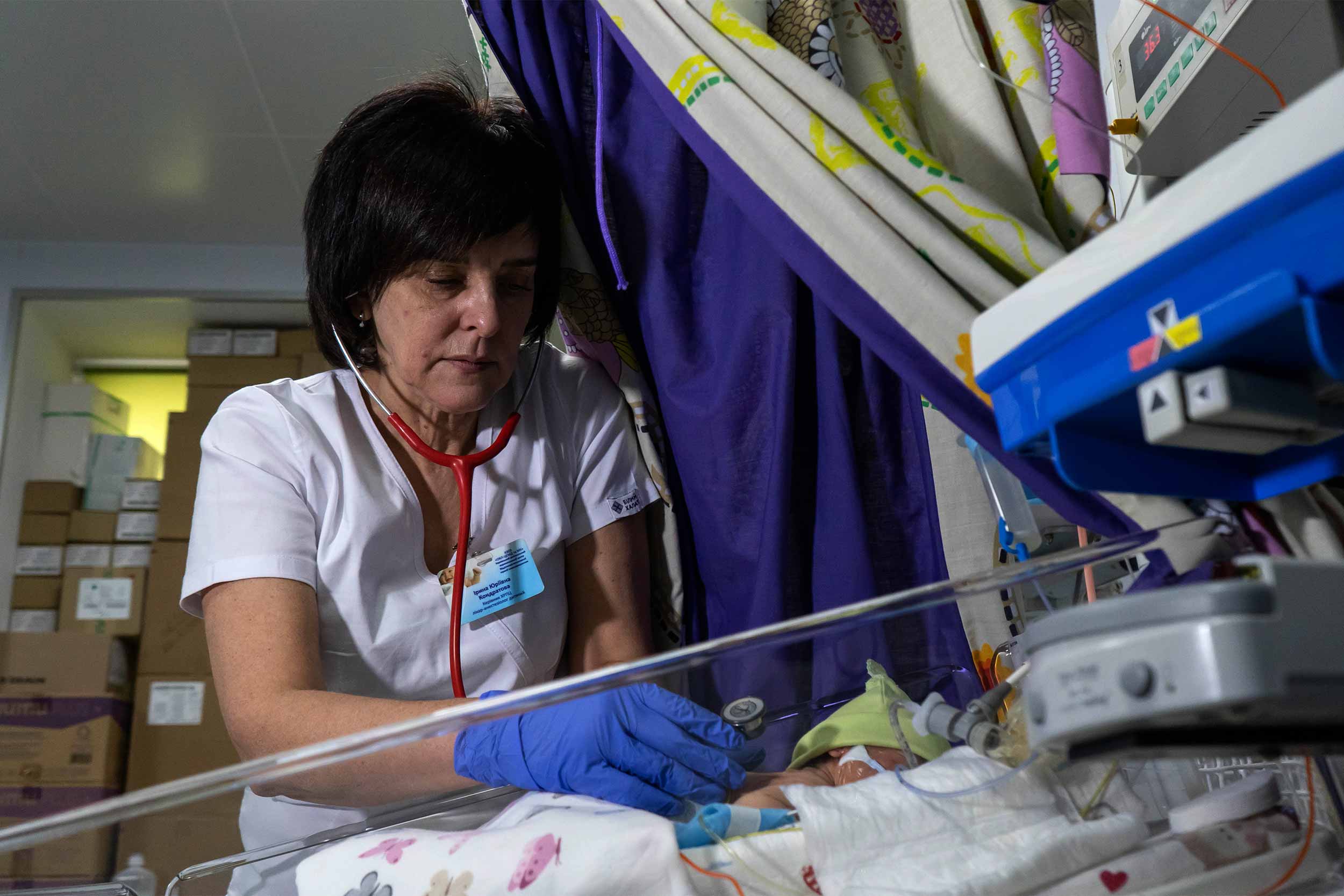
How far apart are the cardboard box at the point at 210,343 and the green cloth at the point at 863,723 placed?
3.46 meters

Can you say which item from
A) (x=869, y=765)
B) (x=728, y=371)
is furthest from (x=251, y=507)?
(x=869, y=765)

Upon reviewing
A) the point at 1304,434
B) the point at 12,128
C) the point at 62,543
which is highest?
the point at 12,128

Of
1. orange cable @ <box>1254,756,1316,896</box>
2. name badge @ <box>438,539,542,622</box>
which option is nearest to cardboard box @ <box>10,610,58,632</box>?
name badge @ <box>438,539,542,622</box>

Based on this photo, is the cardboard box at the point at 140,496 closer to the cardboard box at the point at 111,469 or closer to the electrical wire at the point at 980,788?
the cardboard box at the point at 111,469

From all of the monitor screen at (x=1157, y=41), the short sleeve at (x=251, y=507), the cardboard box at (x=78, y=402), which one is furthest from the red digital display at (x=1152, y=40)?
the cardboard box at (x=78, y=402)

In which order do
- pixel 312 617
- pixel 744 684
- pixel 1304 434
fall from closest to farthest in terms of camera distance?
pixel 1304 434 → pixel 744 684 → pixel 312 617

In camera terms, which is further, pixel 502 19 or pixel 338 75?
pixel 338 75

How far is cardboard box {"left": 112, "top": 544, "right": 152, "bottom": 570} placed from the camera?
139 inches

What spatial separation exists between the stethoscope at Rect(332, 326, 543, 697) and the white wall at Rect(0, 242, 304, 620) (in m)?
2.65

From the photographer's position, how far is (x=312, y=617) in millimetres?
1200

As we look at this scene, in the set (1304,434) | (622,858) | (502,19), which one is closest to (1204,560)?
(1304,434)

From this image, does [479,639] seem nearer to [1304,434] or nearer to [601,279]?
[601,279]

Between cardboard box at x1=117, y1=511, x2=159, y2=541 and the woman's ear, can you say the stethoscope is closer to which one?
the woman's ear

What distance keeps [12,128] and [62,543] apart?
1388mm
